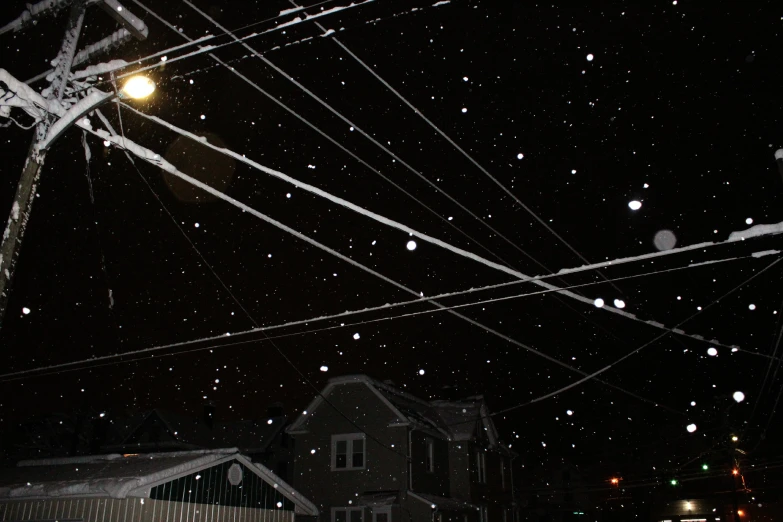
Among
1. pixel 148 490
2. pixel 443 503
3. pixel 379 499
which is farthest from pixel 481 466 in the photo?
pixel 148 490

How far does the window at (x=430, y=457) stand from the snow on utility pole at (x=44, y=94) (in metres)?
21.5

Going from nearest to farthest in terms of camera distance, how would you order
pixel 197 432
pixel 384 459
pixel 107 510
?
pixel 107 510 → pixel 384 459 → pixel 197 432

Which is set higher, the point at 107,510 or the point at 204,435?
the point at 204,435

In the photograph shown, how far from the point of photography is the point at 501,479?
30.2 meters

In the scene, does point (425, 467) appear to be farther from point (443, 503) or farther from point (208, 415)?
point (208, 415)

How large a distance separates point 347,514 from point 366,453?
2.51m

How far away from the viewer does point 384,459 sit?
22.9m

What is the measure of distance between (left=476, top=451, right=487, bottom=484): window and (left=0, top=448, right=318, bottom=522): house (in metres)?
14.4

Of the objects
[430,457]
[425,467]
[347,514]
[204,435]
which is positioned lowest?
[347,514]

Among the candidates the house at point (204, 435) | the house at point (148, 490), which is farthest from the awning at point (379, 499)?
the house at point (204, 435)

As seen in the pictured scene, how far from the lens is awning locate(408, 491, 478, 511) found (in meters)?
21.8

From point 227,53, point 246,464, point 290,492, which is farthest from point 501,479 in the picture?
point 227,53

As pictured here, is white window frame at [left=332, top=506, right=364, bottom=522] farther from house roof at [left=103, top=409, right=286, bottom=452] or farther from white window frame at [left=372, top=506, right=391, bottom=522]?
house roof at [left=103, top=409, right=286, bottom=452]

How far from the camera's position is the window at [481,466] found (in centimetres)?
2769
